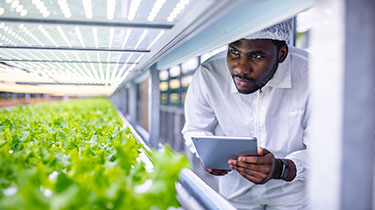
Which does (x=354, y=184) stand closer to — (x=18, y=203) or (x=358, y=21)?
(x=358, y=21)

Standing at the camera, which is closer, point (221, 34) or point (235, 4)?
point (235, 4)

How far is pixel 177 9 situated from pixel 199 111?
1266mm

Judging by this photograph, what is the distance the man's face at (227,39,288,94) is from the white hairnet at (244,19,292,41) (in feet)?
0.18

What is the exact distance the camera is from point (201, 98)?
2260mm

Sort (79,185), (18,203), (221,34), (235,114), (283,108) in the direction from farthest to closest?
(235,114), (283,108), (221,34), (79,185), (18,203)

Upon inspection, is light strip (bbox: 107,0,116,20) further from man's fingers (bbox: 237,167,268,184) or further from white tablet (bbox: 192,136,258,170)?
man's fingers (bbox: 237,167,268,184)

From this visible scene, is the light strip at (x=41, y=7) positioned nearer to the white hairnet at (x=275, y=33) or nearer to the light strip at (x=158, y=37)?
the light strip at (x=158, y=37)

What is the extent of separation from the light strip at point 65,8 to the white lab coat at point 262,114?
1.22 m

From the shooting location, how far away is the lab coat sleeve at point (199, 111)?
7.33ft

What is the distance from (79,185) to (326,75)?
67 cm

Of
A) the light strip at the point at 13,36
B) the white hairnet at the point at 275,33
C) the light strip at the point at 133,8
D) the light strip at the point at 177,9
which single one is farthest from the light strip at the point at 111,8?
the white hairnet at the point at 275,33

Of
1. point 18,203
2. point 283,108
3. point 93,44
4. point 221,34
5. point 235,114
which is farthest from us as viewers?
point 235,114

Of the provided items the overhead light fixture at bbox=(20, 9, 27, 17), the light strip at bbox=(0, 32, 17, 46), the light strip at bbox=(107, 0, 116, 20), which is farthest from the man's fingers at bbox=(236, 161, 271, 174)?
the light strip at bbox=(0, 32, 17, 46)

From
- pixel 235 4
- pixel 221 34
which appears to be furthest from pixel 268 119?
pixel 235 4
